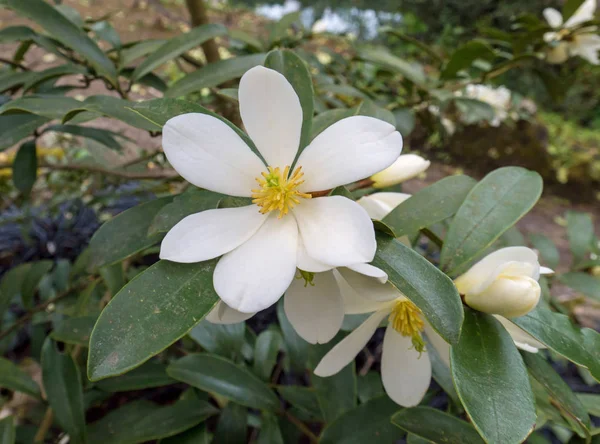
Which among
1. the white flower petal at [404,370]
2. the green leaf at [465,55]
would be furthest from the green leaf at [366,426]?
the green leaf at [465,55]

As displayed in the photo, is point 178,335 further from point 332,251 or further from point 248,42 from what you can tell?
point 248,42

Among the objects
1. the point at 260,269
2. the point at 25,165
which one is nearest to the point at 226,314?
the point at 260,269

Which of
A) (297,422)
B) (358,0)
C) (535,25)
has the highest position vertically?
(535,25)

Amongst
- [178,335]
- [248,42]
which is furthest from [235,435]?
[248,42]

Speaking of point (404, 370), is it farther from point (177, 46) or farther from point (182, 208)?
point (177, 46)

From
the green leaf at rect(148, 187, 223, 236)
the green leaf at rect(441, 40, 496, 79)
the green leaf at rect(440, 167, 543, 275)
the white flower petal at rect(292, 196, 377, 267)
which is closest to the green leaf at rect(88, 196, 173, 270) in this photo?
the green leaf at rect(148, 187, 223, 236)

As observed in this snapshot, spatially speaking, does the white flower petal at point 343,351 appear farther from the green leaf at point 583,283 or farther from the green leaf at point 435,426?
the green leaf at point 583,283

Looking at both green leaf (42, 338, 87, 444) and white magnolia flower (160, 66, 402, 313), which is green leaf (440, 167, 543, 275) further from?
green leaf (42, 338, 87, 444)
